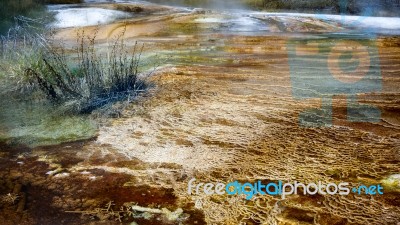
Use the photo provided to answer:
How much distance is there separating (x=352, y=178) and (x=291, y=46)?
5108 millimetres

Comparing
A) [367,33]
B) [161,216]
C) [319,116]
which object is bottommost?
[161,216]

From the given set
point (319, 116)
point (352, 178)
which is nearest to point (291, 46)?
point (319, 116)

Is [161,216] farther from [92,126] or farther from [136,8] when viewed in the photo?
[136,8]

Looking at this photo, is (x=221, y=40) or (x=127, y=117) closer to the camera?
(x=127, y=117)

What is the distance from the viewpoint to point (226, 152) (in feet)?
10.0

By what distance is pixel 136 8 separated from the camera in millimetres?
14305

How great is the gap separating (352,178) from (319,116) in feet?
3.92

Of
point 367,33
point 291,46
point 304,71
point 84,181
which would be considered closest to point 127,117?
point 84,181

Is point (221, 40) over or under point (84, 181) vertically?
over

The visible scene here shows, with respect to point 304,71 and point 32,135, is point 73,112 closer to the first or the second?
point 32,135

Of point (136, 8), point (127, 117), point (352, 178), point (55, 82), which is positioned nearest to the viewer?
point (352, 178)

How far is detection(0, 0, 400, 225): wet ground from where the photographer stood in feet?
7.70

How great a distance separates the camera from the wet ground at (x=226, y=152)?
2346 millimetres

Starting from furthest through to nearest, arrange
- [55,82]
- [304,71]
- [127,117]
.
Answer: [304,71] < [55,82] < [127,117]
